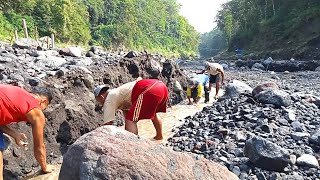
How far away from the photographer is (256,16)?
1891 inches

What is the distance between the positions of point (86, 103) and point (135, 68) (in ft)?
10.2

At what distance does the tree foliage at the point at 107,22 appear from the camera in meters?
43.6

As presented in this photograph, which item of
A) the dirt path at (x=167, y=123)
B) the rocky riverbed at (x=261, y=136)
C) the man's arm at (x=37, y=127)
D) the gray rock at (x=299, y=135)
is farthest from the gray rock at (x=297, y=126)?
the man's arm at (x=37, y=127)

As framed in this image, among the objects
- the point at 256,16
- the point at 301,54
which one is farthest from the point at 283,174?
the point at 256,16

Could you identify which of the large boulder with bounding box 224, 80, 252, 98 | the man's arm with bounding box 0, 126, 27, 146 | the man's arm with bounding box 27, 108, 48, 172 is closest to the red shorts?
the man's arm with bounding box 27, 108, 48, 172

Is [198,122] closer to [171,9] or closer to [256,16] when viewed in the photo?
[256,16]

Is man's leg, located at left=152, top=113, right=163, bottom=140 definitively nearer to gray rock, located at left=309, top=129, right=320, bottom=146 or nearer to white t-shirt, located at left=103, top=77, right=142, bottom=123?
white t-shirt, located at left=103, top=77, right=142, bottom=123

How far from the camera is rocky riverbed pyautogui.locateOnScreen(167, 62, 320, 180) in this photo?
4125 millimetres

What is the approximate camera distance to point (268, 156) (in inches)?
161

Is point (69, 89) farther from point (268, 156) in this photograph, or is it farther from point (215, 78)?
point (215, 78)

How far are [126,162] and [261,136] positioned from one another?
2823 millimetres

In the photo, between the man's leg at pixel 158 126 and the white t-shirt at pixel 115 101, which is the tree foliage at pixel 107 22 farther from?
the white t-shirt at pixel 115 101

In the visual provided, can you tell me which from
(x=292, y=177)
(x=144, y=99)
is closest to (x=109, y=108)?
(x=144, y=99)

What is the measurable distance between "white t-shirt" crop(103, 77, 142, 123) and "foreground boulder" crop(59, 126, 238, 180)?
1.83 meters
